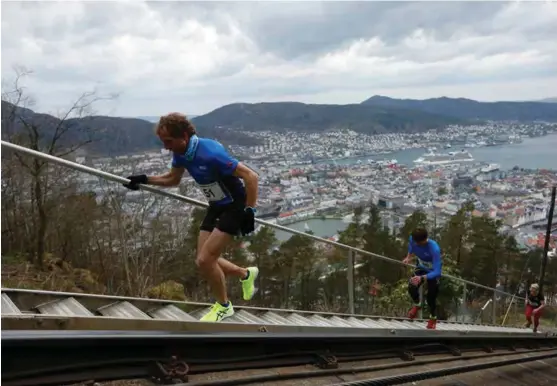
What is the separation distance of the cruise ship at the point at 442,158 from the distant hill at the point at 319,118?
728cm

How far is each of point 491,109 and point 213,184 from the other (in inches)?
5451

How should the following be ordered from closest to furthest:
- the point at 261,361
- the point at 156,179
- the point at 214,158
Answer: the point at 261,361, the point at 214,158, the point at 156,179

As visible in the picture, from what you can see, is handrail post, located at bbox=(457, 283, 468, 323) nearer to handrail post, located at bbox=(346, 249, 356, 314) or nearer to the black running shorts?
handrail post, located at bbox=(346, 249, 356, 314)

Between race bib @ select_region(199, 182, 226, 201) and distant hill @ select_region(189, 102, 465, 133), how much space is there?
87.9ft

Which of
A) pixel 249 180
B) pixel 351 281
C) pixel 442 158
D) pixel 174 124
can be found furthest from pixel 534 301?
pixel 442 158

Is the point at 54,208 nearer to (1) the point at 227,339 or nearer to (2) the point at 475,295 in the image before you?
(1) the point at 227,339

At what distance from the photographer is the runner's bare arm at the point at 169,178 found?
12.1 feet

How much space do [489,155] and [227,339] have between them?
121444 mm

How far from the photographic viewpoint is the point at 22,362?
2234 millimetres

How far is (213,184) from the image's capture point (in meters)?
3.55

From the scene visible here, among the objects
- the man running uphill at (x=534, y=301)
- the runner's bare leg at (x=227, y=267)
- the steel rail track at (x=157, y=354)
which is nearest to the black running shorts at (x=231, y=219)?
the runner's bare leg at (x=227, y=267)

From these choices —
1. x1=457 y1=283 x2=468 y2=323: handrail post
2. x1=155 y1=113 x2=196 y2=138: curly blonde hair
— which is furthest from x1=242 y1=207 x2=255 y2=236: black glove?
x1=457 y1=283 x2=468 y2=323: handrail post

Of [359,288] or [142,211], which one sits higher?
[142,211]

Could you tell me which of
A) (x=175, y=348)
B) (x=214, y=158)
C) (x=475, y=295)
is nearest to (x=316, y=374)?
(x=175, y=348)
